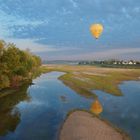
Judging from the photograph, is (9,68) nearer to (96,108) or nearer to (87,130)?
(96,108)

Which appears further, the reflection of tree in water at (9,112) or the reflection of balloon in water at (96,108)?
the reflection of balloon in water at (96,108)

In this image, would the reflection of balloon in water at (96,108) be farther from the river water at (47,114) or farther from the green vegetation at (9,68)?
the green vegetation at (9,68)

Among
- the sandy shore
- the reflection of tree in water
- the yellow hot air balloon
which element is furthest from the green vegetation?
the sandy shore

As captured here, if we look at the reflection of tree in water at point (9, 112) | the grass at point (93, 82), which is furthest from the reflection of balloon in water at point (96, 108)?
the reflection of tree in water at point (9, 112)

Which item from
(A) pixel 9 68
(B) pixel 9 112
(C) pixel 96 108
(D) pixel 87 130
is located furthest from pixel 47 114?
(A) pixel 9 68

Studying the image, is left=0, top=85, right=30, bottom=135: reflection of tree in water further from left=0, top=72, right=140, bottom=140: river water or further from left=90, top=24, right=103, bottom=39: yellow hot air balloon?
left=90, top=24, right=103, bottom=39: yellow hot air balloon
